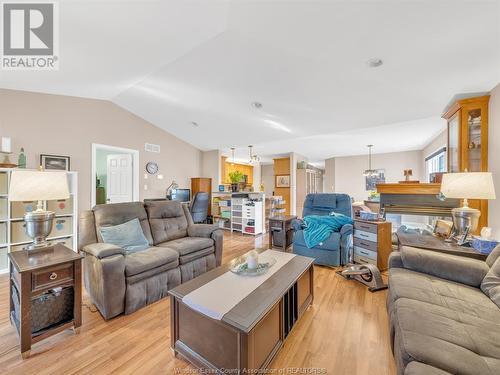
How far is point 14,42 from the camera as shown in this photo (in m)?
2.20

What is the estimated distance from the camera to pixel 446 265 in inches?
69.7

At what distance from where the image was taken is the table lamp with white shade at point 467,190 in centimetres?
192

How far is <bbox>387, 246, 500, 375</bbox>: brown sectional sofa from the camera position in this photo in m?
0.96

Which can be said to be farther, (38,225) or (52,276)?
(38,225)

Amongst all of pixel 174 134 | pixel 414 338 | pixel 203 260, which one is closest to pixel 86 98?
pixel 174 134

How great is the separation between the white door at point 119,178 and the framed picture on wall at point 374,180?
24.7ft

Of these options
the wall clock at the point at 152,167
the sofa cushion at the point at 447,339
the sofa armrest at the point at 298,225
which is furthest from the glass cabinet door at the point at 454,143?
the wall clock at the point at 152,167

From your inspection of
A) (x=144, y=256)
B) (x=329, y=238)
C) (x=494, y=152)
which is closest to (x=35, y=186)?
(x=144, y=256)

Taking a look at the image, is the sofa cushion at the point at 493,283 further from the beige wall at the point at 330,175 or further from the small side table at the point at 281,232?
the beige wall at the point at 330,175

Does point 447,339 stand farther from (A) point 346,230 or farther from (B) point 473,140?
(B) point 473,140

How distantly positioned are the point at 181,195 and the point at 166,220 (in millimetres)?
2944

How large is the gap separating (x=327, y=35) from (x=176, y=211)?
9.30 ft

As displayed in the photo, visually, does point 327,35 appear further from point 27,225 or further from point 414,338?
point 27,225

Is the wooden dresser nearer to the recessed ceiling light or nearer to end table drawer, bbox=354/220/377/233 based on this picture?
end table drawer, bbox=354/220/377/233
